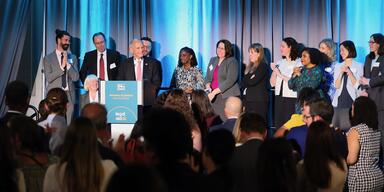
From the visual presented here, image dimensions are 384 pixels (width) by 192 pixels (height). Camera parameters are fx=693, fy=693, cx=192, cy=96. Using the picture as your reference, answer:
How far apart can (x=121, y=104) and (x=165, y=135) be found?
17.0 feet

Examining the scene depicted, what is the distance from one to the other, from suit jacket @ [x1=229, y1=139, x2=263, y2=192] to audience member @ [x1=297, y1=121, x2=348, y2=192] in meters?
0.27

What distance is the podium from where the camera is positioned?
25.3 feet

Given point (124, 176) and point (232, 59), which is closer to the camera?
point (124, 176)

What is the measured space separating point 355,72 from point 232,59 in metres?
1.61

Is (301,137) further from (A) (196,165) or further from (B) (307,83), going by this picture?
(B) (307,83)

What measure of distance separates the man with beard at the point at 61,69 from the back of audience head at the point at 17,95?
415 centimetres

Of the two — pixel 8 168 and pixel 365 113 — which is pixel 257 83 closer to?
pixel 365 113

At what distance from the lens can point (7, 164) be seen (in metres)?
3.09

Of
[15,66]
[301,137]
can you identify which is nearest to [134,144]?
[301,137]

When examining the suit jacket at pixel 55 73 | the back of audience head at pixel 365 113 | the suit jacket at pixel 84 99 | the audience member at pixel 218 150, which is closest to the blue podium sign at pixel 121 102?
the suit jacket at pixel 84 99

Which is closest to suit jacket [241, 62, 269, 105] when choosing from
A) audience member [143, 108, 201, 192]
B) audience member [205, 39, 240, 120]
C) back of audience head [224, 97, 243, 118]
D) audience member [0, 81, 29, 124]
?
audience member [205, 39, 240, 120]

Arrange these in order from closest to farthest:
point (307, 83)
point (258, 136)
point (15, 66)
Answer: point (258, 136), point (307, 83), point (15, 66)

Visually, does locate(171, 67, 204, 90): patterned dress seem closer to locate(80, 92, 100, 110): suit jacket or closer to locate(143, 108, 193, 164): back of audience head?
locate(80, 92, 100, 110): suit jacket

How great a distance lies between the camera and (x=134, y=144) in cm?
→ 426
